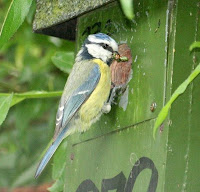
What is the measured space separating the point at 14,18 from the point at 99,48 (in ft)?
2.54

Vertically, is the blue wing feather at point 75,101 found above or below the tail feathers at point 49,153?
above

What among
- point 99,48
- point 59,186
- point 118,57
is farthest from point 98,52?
point 59,186

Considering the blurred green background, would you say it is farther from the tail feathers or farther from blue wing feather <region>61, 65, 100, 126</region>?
the tail feathers

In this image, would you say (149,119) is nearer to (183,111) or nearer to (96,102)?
(183,111)

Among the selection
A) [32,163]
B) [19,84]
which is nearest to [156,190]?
[32,163]

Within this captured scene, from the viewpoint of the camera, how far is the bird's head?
3963 mm

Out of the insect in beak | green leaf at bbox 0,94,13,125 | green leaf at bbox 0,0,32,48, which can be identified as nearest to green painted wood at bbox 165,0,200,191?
the insect in beak

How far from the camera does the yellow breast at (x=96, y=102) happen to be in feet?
13.1

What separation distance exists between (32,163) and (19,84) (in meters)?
0.67

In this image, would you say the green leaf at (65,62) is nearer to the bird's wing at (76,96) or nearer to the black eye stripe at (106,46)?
the bird's wing at (76,96)

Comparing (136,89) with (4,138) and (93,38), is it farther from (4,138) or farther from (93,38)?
(4,138)

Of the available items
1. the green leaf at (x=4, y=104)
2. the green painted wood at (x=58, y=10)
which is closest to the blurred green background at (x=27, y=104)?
the green painted wood at (x=58, y=10)

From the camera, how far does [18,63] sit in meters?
5.74

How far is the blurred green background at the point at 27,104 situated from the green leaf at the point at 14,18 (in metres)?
1.07
